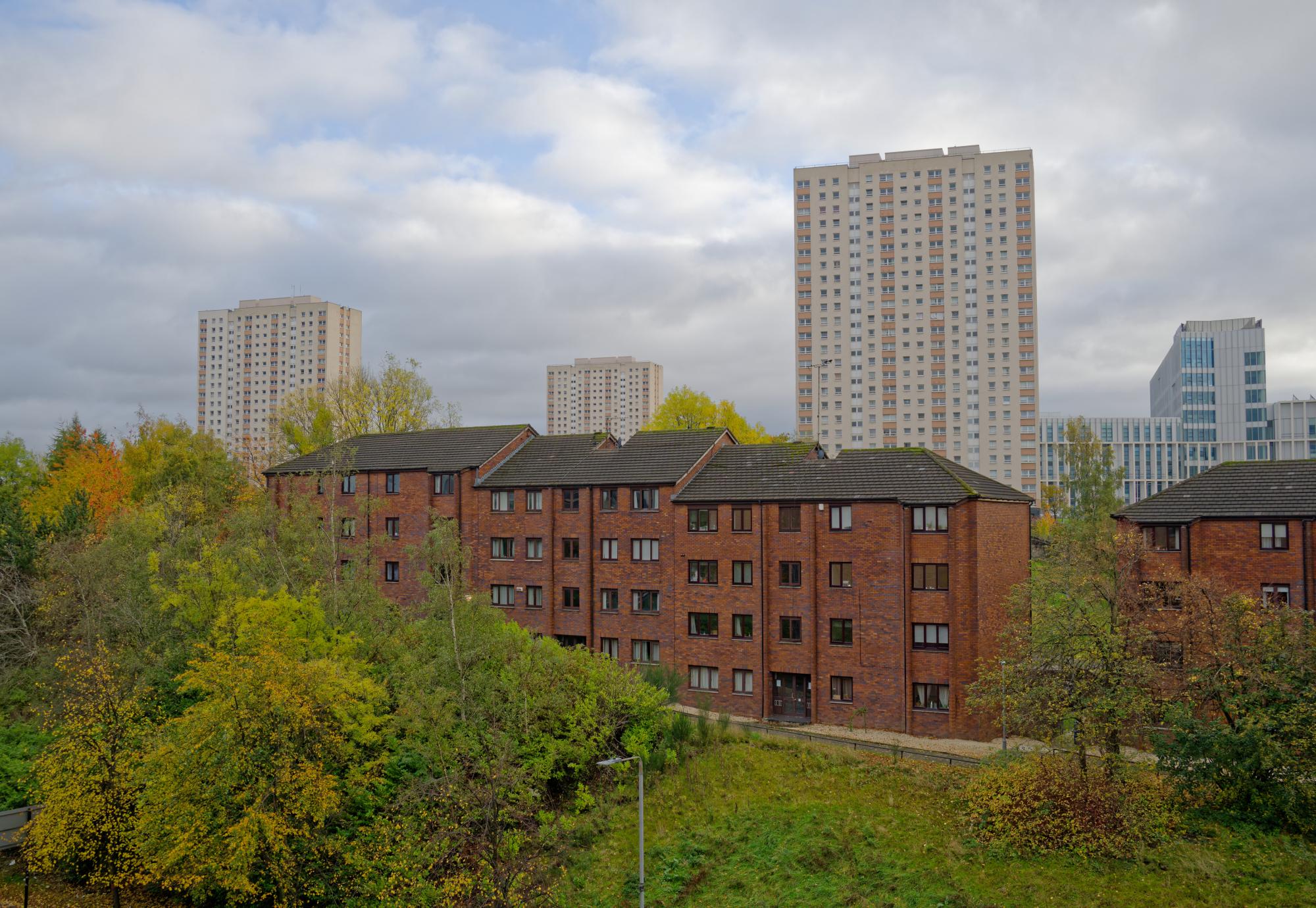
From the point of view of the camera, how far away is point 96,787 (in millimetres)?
28141

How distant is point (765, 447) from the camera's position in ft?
152

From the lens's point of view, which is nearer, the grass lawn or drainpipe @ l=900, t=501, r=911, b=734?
the grass lawn

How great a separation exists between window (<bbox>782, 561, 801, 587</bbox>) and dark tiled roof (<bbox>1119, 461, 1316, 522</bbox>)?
51.7ft

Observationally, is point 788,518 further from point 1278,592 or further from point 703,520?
point 1278,592

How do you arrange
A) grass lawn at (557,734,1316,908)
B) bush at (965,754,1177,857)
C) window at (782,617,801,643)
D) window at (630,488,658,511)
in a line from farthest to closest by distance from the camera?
window at (630,488,658,511), window at (782,617,801,643), bush at (965,754,1177,857), grass lawn at (557,734,1316,908)

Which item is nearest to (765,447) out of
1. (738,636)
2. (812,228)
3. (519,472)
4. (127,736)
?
(738,636)

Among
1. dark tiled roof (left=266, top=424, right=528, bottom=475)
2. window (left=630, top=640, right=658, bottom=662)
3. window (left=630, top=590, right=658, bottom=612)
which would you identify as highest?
dark tiled roof (left=266, top=424, right=528, bottom=475)

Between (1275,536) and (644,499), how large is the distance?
29755 millimetres

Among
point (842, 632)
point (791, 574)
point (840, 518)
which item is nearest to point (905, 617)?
point (842, 632)

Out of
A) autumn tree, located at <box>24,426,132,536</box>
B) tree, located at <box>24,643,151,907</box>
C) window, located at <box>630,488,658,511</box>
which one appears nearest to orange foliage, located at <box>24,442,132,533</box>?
autumn tree, located at <box>24,426,132,536</box>

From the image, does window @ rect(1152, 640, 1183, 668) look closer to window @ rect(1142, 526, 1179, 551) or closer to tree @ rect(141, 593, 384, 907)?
window @ rect(1142, 526, 1179, 551)

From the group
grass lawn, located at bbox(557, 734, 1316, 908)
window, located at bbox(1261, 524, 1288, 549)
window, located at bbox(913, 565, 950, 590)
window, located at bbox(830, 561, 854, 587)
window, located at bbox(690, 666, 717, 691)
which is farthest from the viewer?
window, located at bbox(690, 666, 717, 691)

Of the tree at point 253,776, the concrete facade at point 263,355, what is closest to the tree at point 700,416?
the tree at point 253,776

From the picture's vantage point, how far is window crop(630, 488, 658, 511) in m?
45.9
